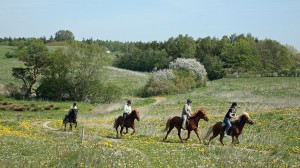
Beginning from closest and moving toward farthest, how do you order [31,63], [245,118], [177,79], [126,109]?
[245,118] < [126,109] < [31,63] < [177,79]

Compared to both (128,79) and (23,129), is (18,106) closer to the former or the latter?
(23,129)

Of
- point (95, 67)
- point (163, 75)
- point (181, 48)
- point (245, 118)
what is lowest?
point (245, 118)

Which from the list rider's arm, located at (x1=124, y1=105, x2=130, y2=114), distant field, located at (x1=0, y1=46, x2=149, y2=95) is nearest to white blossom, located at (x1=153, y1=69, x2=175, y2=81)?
distant field, located at (x1=0, y1=46, x2=149, y2=95)

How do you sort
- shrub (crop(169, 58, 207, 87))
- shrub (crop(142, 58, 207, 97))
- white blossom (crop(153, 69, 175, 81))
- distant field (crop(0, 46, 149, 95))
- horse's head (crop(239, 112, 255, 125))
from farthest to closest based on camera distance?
distant field (crop(0, 46, 149, 95)) < shrub (crop(169, 58, 207, 87)) < white blossom (crop(153, 69, 175, 81)) < shrub (crop(142, 58, 207, 97)) < horse's head (crop(239, 112, 255, 125))

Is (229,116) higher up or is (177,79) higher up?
(177,79)

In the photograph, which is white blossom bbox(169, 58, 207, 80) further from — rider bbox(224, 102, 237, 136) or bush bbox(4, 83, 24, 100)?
rider bbox(224, 102, 237, 136)

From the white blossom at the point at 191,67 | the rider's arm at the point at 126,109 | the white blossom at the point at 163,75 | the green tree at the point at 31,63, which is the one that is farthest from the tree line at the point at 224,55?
the rider's arm at the point at 126,109

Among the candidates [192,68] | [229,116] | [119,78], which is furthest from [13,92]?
[229,116]

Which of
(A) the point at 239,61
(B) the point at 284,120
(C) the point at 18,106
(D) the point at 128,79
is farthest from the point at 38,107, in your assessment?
(A) the point at 239,61

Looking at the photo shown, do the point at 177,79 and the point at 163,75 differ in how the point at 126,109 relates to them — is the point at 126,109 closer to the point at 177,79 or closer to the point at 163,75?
the point at 163,75

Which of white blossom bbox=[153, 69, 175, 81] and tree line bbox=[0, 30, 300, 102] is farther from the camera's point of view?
white blossom bbox=[153, 69, 175, 81]

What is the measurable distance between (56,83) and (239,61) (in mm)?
64333

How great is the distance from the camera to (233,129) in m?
21.1

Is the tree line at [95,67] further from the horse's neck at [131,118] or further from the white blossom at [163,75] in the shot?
the horse's neck at [131,118]
